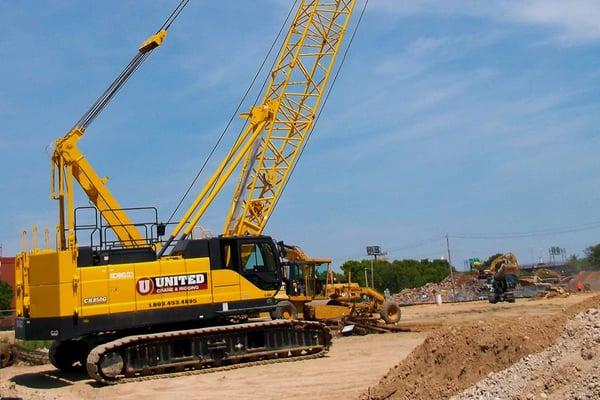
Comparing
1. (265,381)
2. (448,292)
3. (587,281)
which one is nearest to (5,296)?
(448,292)

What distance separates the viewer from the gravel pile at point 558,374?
747 cm

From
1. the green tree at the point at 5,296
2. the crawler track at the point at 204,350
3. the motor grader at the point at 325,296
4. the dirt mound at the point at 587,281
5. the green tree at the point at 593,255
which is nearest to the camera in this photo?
the crawler track at the point at 204,350

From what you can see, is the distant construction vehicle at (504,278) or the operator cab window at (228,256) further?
the distant construction vehicle at (504,278)

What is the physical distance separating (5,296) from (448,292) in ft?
120

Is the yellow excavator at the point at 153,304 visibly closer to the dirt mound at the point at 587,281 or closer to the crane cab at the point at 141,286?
the crane cab at the point at 141,286

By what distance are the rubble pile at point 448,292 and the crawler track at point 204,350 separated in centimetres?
3314

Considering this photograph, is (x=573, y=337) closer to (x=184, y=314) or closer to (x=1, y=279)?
(x=184, y=314)

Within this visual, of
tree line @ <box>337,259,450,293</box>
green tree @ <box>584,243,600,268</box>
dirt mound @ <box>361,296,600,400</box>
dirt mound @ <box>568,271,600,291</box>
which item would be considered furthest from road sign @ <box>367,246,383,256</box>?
dirt mound @ <box>361,296,600,400</box>

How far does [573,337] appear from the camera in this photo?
861cm

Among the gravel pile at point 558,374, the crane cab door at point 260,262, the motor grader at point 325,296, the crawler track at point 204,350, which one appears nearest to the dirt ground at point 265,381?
the crawler track at point 204,350

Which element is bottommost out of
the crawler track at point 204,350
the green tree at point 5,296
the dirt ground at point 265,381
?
the dirt ground at point 265,381

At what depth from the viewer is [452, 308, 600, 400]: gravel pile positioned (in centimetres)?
747

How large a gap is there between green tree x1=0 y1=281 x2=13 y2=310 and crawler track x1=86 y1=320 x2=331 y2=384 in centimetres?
4881

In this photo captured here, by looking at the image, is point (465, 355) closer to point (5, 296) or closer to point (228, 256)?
point (228, 256)
